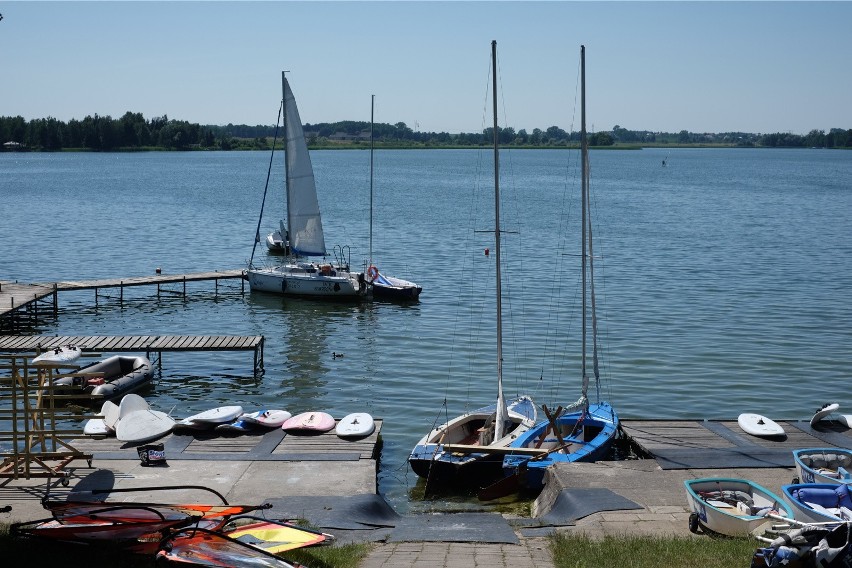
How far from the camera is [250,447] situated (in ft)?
66.6

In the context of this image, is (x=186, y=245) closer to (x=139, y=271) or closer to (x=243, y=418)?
(x=139, y=271)

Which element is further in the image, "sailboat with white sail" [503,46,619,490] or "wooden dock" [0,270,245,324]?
"wooden dock" [0,270,245,324]

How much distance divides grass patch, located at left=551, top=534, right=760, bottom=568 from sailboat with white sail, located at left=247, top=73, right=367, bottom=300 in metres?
31.9

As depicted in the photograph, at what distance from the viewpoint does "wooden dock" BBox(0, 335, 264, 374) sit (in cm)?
3092

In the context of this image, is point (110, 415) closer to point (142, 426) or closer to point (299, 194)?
point (142, 426)

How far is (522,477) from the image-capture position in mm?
19391

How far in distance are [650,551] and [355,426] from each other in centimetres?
983

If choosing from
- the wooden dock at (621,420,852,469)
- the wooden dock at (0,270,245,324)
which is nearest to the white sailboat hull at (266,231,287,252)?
the wooden dock at (0,270,245,324)

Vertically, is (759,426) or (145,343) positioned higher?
(145,343)

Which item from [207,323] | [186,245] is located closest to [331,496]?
[207,323]

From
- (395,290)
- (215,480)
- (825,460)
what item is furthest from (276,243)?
(825,460)

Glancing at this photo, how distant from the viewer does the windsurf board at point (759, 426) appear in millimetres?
21297

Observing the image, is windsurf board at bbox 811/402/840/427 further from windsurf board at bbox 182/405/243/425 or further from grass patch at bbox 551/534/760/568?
windsurf board at bbox 182/405/243/425

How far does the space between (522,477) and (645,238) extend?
2104 inches
